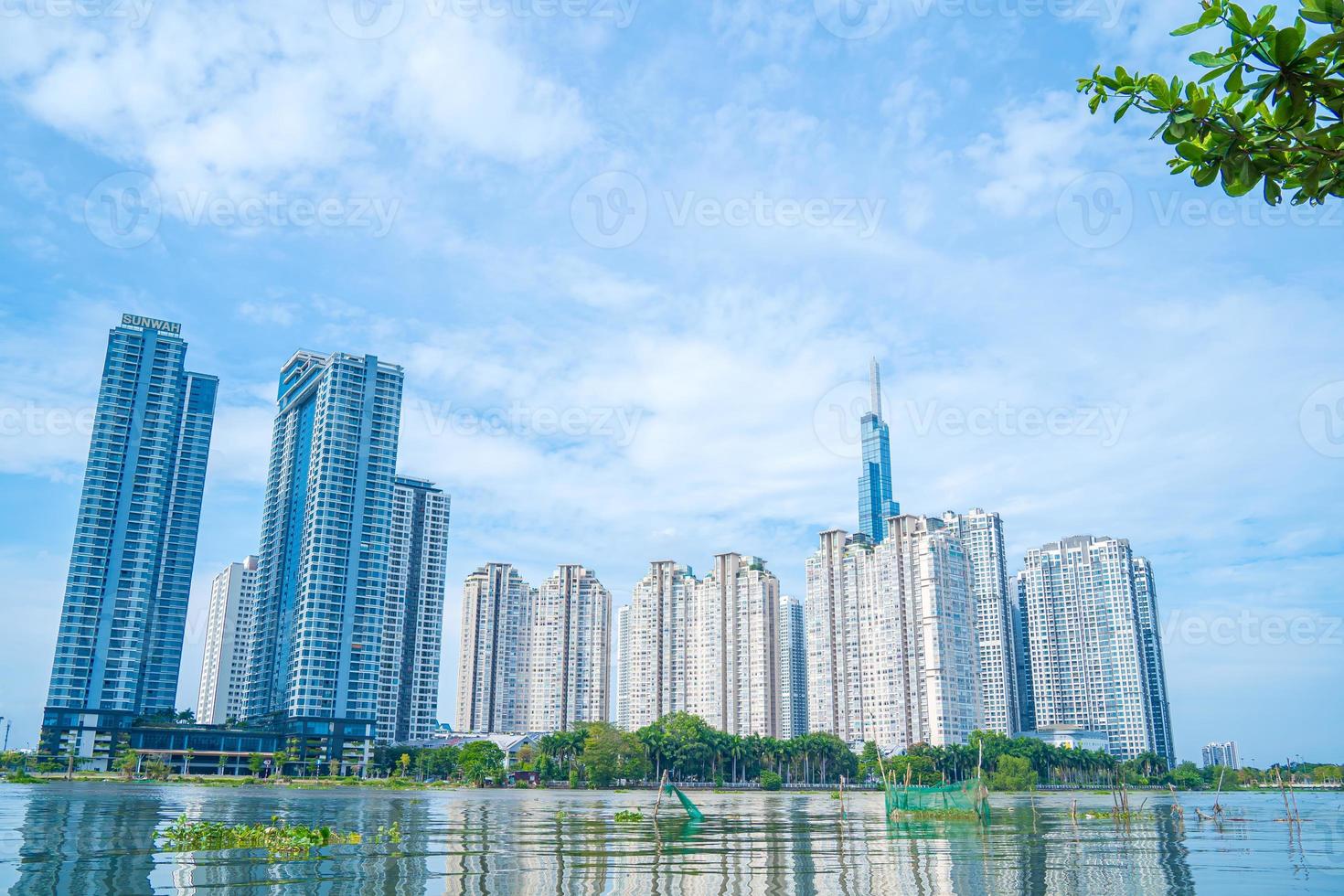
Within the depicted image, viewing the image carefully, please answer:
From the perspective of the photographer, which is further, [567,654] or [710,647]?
[567,654]

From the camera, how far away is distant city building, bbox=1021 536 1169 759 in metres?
188

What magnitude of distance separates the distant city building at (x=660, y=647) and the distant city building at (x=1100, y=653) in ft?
234

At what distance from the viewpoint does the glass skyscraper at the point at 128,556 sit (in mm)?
145500

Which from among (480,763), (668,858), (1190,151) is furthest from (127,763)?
(1190,151)

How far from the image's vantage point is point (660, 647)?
194 m

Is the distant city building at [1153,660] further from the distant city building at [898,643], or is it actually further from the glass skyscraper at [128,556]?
the glass skyscraper at [128,556]

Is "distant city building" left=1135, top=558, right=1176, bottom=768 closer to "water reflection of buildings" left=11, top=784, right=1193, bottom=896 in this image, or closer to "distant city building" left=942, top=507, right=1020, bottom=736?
"distant city building" left=942, top=507, right=1020, bottom=736

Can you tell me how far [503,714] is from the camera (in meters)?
198

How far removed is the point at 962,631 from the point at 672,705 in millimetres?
59509

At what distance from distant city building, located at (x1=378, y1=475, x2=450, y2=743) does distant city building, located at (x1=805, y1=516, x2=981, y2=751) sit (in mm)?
70410

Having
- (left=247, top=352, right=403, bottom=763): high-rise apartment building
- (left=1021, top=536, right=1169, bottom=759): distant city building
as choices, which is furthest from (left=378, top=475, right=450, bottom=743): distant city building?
(left=1021, top=536, right=1169, bottom=759): distant city building

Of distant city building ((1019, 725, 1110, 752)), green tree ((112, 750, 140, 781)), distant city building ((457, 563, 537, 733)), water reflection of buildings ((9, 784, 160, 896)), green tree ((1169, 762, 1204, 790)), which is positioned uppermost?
distant city building ((457, 563, 537, 733))

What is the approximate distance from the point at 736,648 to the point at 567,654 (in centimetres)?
3431

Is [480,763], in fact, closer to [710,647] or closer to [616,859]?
[710,647]
